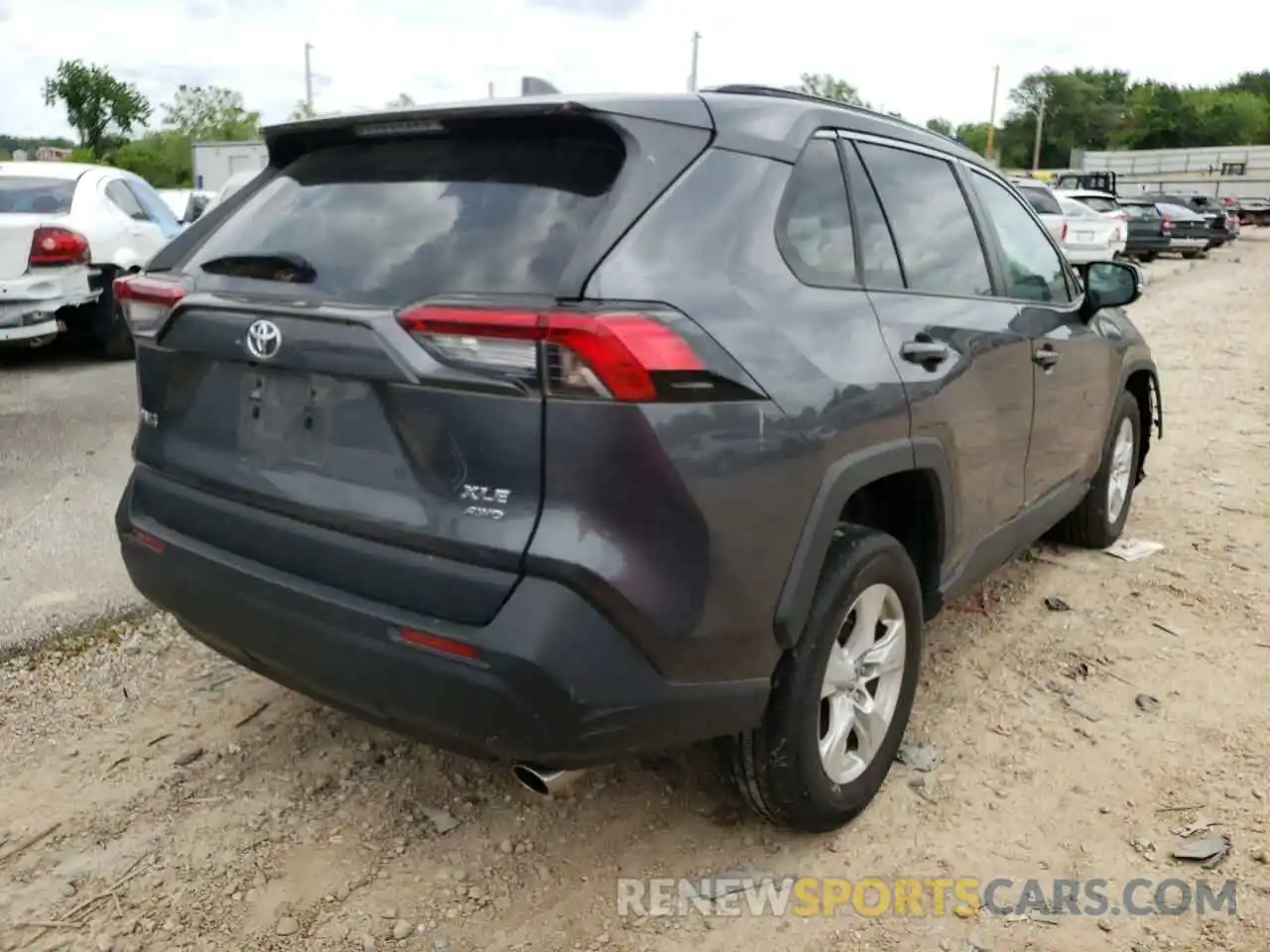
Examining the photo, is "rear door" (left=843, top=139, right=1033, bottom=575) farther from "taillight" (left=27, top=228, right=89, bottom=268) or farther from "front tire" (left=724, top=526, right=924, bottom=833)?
→ "taillight" (left=27, top=228, right=89, bottom=268)

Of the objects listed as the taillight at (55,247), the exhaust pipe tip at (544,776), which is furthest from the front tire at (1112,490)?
the taillight at (55,247)

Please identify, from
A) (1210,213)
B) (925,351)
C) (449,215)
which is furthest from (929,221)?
(1210,213)

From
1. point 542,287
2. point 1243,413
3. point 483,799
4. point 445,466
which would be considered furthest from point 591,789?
point 1243,413

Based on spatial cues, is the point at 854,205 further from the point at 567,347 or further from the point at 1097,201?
the point at 1097,201

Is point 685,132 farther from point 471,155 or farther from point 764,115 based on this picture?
point 471,155

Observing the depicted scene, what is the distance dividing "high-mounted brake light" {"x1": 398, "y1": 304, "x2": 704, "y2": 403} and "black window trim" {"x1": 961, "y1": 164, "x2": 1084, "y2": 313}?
194 cm

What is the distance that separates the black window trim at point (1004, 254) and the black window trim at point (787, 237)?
0.94m

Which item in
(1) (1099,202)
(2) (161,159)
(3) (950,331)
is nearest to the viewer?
(3) (950,331)

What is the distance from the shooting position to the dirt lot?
2471mm

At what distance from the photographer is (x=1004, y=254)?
371 cm

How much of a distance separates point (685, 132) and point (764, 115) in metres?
0.32

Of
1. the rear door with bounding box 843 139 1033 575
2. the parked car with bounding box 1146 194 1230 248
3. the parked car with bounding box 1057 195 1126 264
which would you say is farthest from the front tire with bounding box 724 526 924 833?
the parked car with bounding box 1146 194 1230 248

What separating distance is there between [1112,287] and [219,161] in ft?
81.7

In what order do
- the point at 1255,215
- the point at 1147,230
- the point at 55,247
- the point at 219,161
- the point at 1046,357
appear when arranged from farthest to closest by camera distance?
the point at 1255,215 → the point at 219,161 → the point at 1147,230 → the point at 55,247 → the point at 1046,357
